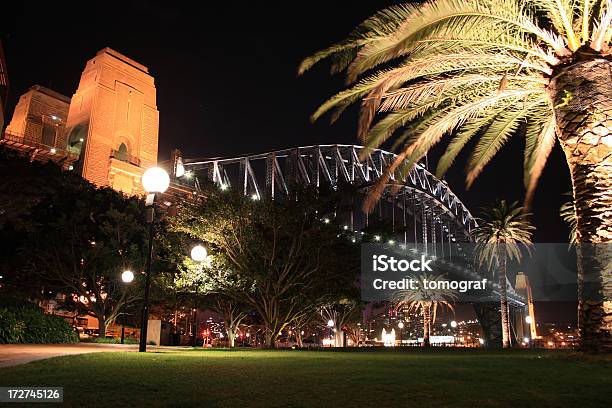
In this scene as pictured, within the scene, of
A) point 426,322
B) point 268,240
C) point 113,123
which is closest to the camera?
point 268,240

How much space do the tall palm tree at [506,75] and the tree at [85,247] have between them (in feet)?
79.2

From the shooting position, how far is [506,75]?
1158 cm

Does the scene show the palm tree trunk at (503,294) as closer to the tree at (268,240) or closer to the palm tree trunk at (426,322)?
the palm tree trunk at (426,322)

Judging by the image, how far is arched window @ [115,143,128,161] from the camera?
6588cm

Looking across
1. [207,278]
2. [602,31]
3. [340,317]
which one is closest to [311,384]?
[602,31]

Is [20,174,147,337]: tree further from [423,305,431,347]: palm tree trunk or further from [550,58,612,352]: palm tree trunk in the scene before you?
[423,305,431,347]: palm tree trunk

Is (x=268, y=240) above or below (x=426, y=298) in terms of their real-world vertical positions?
above

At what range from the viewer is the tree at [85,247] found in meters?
33.9

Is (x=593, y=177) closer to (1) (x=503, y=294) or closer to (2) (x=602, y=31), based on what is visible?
(2) (x=602, y=31)

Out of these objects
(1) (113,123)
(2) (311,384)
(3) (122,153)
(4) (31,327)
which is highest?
(1) (113,123)

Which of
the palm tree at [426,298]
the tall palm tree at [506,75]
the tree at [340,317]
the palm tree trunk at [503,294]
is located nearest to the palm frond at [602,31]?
the tall palm tree at [506,75]

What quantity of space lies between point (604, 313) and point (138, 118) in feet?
216

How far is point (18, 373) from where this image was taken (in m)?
8.87

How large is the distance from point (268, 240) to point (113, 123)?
45.4 metres
